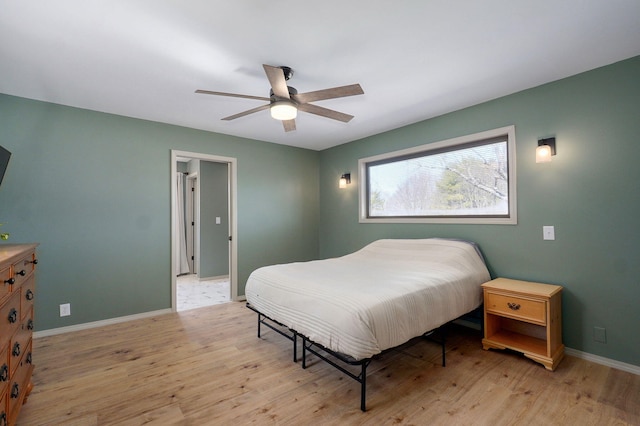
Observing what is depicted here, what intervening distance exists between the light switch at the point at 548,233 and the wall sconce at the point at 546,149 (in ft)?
2.07

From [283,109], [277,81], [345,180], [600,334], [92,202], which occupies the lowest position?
[600,334]

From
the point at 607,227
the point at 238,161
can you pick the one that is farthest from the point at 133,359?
the point at 607,227

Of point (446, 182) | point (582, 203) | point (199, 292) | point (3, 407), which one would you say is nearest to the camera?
point (3, 407)

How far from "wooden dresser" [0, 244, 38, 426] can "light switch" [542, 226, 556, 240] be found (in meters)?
3.90

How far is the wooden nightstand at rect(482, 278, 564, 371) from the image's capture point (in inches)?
92.7

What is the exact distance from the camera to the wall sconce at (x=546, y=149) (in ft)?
8.73

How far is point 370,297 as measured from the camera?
1.97 meters

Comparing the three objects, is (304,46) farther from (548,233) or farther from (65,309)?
(65,309)

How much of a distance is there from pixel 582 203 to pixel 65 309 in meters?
5.25

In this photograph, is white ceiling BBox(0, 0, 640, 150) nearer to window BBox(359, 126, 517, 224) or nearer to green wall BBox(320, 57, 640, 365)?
green wall BBox(320, 57, 640, 365)

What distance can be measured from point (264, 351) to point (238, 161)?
281 centimetres

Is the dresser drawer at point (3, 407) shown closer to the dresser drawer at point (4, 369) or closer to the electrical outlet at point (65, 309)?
the dresser drawer at point (4, 369)

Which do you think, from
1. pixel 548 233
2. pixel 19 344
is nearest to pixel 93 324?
pixel 19 344

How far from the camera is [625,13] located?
5.90 feet
